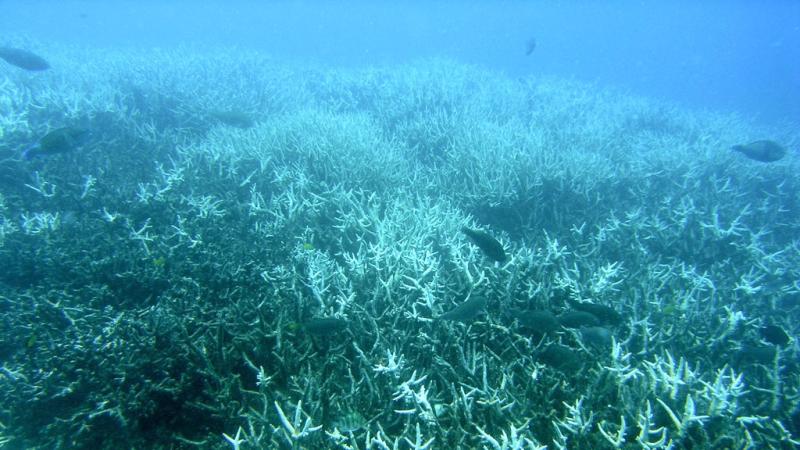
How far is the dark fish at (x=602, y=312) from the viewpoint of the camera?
2.58 m

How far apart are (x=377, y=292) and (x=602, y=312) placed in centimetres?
175

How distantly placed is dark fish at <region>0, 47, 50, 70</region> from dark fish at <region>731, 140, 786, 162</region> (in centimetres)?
1047

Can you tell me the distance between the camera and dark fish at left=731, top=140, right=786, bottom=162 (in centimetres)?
531

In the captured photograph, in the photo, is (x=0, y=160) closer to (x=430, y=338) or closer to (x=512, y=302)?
(x=430, y=338)

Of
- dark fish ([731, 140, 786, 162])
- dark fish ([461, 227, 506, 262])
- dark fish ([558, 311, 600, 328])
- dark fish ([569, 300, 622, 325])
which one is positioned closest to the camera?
dark fish ([558, 311, 600, 328])

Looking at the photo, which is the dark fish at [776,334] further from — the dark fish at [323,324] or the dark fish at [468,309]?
the dark fish at [323,324]

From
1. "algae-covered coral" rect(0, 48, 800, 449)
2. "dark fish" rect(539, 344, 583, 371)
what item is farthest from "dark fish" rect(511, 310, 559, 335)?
"dark fish" rect(539, 344, 583, 371)

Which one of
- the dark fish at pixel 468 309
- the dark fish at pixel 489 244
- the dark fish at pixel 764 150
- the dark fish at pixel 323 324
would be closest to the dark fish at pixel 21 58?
the dark fish at pixel 323 324

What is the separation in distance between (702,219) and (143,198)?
25.2 feet

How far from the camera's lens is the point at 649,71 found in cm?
6862

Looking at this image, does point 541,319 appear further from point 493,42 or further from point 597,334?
point 493,42

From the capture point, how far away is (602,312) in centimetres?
263

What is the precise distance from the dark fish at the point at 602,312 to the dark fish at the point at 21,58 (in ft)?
26.3

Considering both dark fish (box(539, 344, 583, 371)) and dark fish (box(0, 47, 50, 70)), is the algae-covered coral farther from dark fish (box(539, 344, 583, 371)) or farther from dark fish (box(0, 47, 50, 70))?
dark fish (box(0, 47, 50, 70))
